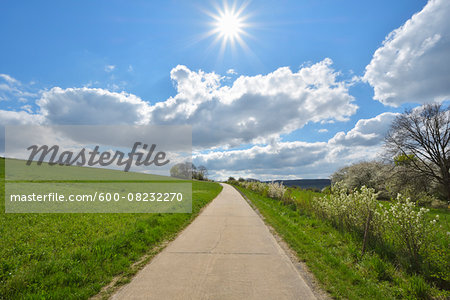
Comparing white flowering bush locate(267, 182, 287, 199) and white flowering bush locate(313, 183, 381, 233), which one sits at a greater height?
white flowering bush locate(313, 183, 381, 233)

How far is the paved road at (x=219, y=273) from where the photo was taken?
13.6ft

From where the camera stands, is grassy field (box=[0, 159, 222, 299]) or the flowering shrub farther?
the flowering shrub

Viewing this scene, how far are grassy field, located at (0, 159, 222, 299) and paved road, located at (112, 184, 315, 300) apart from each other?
817mm

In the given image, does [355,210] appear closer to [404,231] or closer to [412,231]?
[404,231]

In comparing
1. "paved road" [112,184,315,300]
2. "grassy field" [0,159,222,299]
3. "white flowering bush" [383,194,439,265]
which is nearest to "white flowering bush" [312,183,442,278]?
"white flowering bush" [383,194,439,265]

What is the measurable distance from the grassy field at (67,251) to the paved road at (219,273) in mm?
817

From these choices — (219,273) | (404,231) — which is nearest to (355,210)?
(404,231)

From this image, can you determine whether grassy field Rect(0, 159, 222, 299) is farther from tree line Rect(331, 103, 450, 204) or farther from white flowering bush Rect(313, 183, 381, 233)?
tree line Rect(331, 103, 450, 204)

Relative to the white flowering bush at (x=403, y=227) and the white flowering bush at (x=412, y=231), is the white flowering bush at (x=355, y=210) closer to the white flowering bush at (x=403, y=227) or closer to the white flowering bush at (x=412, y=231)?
the white flowering bush at (x=403, y=227)

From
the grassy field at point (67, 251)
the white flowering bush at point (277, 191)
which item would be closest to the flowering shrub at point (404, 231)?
the grassy field at point (67, 251)

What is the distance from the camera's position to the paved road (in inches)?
163

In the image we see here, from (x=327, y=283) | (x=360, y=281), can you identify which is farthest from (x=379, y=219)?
(x=327, y=283)

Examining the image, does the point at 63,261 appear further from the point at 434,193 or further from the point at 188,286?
the point at 434,193

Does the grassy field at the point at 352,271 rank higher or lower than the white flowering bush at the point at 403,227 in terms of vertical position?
lower
